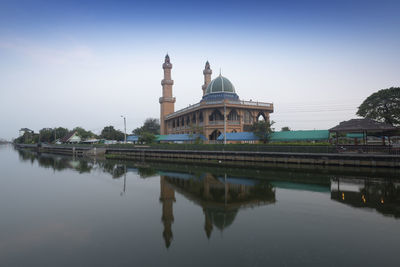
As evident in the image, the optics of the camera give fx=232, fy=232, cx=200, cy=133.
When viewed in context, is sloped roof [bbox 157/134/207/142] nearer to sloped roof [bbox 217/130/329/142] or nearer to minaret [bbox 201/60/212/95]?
sloped roof [bbox 217/130/329/142]

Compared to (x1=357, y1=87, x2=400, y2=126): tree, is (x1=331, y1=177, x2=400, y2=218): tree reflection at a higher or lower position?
lower

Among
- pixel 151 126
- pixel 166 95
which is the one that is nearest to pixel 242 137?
pixel 166 95

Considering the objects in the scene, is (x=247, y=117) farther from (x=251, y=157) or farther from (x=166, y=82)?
(x=166, y=82)

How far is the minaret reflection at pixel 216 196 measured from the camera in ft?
37.3

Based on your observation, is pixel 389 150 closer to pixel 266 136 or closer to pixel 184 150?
pixel 266 136

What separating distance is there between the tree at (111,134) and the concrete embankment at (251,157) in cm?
3793

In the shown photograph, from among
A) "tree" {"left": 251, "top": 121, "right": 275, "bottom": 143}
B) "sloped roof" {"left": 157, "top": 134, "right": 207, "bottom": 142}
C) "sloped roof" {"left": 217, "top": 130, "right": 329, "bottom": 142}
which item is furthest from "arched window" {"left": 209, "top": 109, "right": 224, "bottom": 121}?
"tree" {"left": 251, "top": 121, "right": 275, "bottom": 143}

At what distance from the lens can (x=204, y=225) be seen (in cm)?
1084

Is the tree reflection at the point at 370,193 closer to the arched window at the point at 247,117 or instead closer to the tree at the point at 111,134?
the arched window at the point at 247,117

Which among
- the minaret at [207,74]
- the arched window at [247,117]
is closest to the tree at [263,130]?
the arched window at [247,117]

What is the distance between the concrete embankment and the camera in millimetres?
26859

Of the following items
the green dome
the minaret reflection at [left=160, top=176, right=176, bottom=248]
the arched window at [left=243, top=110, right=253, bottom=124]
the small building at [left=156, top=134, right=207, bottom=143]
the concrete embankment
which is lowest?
the minaret reflection at [left=160, top=176, right=176, bottom=248]

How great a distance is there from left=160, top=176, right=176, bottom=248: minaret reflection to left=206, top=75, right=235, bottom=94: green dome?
131ft

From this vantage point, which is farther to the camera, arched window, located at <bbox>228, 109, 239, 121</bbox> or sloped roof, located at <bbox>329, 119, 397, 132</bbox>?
arched window, located at <bbox>228, 109, 239, 121</bbox>
